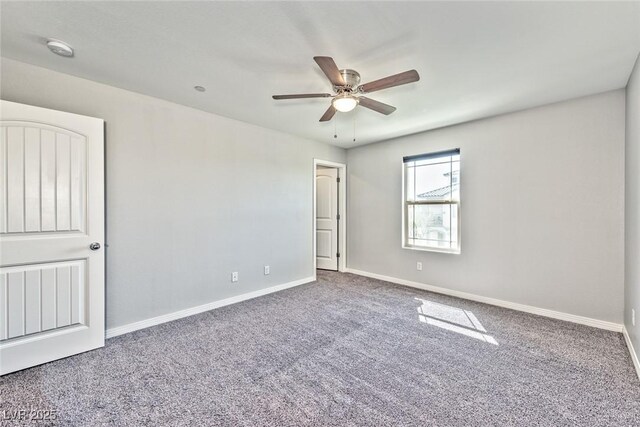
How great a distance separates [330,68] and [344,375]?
87.9 inches

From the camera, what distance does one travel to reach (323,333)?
274 cm

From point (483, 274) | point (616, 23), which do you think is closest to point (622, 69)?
point (616, 23)

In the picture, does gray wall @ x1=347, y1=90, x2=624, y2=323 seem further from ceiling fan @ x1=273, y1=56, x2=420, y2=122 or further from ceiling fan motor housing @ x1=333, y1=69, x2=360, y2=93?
ceiling fan motor housing @ x1=333, y1=69, x2=360, y2=93

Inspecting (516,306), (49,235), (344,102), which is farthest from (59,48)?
(516,306)

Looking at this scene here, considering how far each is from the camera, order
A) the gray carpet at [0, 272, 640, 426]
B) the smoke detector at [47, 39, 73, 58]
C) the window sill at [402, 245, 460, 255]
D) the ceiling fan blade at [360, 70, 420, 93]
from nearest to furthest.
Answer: the gray carpet at [0, 272, 640, 426] → the ceiling fan blade at [360, 70, 420, 93] → the smoke detector at [47, 39, 73, 58] → the window sill at [402, 245, 460, 255]

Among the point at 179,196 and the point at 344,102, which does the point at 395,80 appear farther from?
the point at 179,196

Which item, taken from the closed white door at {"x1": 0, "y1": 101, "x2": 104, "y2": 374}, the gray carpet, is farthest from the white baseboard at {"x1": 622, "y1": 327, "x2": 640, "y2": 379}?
the closed white door at {"x1": 0, "y1": 101, "x2": 104, "y2": 374}

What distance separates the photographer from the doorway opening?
528 cm

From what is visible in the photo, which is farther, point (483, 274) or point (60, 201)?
point (483, 274)

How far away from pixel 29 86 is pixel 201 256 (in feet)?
7.07

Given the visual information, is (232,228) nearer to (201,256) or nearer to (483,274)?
(201,256)

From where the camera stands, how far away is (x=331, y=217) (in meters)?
5.36

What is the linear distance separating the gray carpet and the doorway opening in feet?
7.38

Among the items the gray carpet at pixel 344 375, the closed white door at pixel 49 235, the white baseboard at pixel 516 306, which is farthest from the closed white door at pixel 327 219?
the closed white door at pixel 49 235
